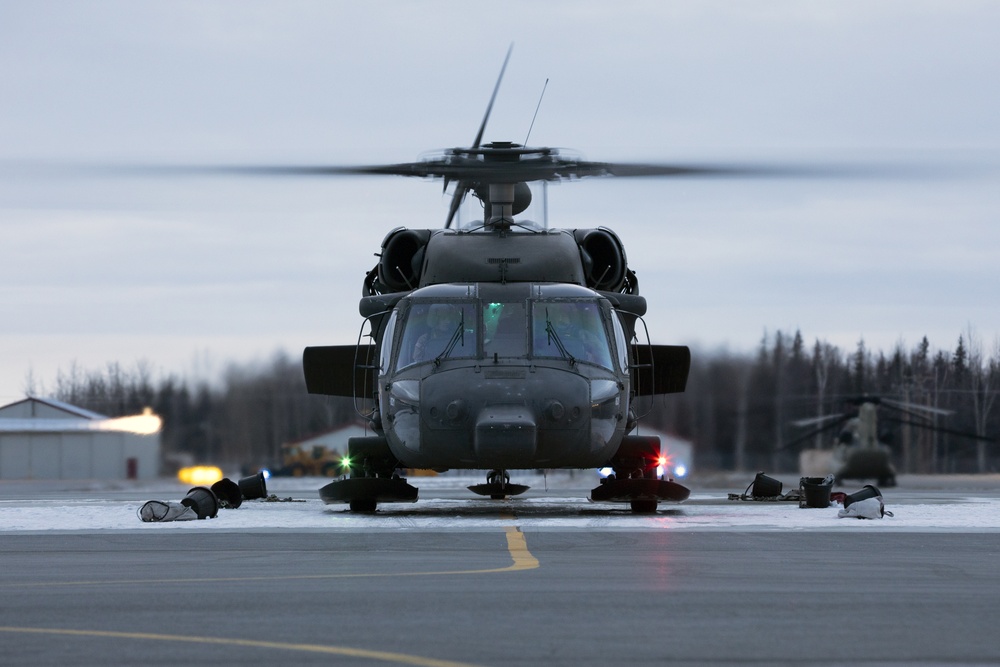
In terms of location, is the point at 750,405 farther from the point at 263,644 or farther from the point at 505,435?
the point at 263,644

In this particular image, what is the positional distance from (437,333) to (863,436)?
→ 74.7 ft

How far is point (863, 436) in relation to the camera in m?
37.1

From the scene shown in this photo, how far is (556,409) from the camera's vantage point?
16.0m

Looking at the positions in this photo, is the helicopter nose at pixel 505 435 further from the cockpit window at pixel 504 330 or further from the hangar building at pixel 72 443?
the hangar building at pixel 72 443

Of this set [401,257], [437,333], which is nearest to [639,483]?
[437,333]

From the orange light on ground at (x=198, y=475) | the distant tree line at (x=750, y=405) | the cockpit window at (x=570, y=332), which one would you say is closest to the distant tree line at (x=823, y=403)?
the distant tree line at (x=750, y=405)

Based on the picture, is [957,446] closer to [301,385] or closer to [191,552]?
[301,385]

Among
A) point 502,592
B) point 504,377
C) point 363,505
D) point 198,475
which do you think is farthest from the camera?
point 198,475

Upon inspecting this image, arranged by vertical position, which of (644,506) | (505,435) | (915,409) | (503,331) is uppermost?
(503,331)

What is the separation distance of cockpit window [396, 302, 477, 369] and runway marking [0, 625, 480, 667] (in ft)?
32.7

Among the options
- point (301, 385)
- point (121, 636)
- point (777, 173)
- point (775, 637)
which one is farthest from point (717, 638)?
point (301, 385)

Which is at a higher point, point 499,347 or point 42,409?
point 499,347

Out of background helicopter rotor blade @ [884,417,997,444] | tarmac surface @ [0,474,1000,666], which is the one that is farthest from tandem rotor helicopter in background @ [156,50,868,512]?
background helicopter rotor blade @ [884,417,997,444]

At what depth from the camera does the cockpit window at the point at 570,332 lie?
55.3ft
